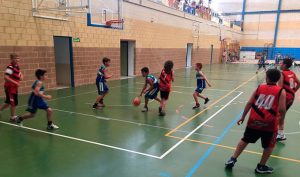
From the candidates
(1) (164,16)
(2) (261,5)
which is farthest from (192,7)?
(2) (261,5)

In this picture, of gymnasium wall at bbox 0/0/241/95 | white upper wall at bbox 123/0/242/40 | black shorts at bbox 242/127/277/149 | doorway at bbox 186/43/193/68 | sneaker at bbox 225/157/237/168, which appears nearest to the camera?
black shorts at bbox 242/127/277/149

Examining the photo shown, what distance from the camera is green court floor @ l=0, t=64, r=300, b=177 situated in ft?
12.7

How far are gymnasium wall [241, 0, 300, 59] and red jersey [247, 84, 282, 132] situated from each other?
118 feet

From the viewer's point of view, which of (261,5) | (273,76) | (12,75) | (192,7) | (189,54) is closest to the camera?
(273,76)

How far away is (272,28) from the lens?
35.4 m

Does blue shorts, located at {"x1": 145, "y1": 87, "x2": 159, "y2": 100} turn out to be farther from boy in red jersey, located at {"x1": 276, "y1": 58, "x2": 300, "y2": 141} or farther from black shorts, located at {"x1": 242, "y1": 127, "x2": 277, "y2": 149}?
black shorts, located at {"x1": 242, "y1": 127, "x2": 277, "y2": 149}

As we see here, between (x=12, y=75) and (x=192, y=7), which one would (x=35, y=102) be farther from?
(x=192, y=7)

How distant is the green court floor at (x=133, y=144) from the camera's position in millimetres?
3858

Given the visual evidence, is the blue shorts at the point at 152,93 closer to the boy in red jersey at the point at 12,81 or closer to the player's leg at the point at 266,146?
the boy in red jersey at the point at 12,81

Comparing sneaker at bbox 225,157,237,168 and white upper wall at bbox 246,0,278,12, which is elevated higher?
white upper wall at bbox 246,0,278,12

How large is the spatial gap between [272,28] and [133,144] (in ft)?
120

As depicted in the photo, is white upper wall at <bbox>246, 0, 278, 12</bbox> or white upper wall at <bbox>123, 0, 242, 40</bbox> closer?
white upper wall at <bbox>123, 0, 242, 40</bbox>

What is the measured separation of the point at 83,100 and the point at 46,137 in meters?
3.69

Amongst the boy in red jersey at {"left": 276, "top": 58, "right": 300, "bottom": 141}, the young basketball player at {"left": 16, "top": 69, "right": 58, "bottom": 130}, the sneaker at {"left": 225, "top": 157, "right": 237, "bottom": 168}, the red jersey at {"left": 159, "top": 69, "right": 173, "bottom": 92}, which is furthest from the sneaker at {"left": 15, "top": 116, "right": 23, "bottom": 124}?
the boy in red jersey at {"left": 276, "top": 58, "right": 300, "bottom": 141}
